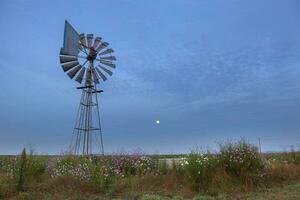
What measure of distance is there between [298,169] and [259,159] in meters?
2.74

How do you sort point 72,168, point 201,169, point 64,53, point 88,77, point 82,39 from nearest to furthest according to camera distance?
1. point 201,169
2. point 72,168
3. point 64,53
4. point 88,77
5. point 82,39

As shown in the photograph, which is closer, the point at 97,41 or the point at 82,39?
the point at 82,39

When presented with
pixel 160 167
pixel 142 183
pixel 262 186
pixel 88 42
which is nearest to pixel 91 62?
pixel 88 42

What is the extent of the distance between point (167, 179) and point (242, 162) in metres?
2.27

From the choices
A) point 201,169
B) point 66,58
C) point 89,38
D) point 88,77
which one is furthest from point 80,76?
point 201,169

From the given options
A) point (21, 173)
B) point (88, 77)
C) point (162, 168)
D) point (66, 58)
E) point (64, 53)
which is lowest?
point (21, 173)

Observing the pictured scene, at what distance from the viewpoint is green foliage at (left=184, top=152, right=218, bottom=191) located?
9930 millimetres

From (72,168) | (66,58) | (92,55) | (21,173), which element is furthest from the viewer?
(92,55)

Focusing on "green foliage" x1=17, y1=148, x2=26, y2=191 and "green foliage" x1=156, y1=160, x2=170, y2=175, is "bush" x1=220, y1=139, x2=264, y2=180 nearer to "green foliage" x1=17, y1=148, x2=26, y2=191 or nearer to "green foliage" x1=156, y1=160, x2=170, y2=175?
"green foliage" x1=156, y1=160, x2=170, y2=175

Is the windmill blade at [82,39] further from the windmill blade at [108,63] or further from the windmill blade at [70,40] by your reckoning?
the windmill blade at [108,63]

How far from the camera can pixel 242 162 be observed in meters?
10.5

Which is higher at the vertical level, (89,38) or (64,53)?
(89,38)

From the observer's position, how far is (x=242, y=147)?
11.0 metres

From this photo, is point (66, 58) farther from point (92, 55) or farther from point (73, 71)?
point (92, 55)
